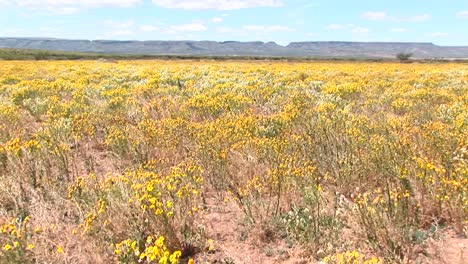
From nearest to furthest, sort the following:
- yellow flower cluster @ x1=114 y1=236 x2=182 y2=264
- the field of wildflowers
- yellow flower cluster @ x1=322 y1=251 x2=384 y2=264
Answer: yellow flower cluster @ x1=322 y1=251 x2=384 y2=264
yellow flower cluster @ x1=114 y1=236 x2=182 y2=264
the field of wildflowers

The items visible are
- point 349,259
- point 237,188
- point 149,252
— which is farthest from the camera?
point 237,188

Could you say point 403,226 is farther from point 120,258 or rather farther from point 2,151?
point 2,151

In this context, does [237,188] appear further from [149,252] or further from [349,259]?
[349,259]

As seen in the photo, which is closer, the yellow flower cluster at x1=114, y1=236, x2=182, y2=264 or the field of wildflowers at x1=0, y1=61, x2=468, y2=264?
the yellow flower cluster at x1=114, y1=236, x2=182, y2=264

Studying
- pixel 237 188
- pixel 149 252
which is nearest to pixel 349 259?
pixel 149 252

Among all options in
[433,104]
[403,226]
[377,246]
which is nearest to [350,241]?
[377,246]

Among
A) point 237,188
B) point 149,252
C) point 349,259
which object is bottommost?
point 237,188

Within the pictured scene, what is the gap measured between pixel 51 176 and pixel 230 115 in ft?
15.1

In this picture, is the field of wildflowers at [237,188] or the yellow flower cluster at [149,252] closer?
the yellow flower cluster at [149,252]

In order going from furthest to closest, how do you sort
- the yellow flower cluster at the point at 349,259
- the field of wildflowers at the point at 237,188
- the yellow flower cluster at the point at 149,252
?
1. the field of wildflowers at the point at 237,188
2. the yellow flower cluster at the point at 149,252
3. the yellow flower cluster at the point at 349,259

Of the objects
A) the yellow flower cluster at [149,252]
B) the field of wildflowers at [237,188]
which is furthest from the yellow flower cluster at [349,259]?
the yellow flower cluster at [149,252]

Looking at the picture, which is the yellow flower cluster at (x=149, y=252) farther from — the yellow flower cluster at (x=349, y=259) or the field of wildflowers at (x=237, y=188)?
the yellow flower cluster at (x=349, y=259)

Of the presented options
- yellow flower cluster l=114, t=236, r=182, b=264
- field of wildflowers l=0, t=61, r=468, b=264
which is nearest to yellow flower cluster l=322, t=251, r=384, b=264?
field of wildflowers l=0, t=61, r=468, b=264

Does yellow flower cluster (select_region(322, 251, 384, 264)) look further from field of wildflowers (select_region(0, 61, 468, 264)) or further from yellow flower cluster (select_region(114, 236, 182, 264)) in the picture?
yellow flower cluster (select_region(114, 236, 182, 264))
